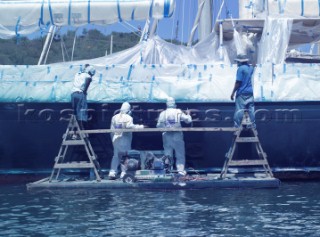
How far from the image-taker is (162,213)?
10.9 metres

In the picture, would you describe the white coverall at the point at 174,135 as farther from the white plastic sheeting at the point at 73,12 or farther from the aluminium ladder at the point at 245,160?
the white plastic sheeting at the point at 73,12

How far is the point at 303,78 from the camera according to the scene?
15250 mm

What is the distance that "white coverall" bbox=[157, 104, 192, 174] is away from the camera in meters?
14.0

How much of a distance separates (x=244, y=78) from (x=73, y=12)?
4063 millimetres

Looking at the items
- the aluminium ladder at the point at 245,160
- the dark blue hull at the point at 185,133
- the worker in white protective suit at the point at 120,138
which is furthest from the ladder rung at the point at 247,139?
the worker in white protective suit at the point at 120,138

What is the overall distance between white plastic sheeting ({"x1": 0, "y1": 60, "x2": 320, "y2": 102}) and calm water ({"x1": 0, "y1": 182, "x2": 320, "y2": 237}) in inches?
82.2

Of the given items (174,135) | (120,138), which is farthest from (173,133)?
(120,138)

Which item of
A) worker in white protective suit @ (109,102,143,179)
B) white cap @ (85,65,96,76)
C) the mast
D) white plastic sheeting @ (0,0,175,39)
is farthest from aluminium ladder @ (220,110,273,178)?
the mast

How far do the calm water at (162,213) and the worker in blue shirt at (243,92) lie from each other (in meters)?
1.59

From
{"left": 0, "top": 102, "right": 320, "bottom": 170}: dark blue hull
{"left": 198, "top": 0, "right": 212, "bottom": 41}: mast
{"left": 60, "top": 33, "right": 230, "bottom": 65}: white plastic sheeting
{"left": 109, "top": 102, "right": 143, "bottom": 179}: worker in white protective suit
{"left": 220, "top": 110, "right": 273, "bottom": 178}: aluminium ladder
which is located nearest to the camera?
{"left": 220, "top": 110, "right": 273, "bottom": 178}: aluminium ladder

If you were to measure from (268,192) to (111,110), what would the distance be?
11.9 feet

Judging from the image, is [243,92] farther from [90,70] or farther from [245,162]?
[90,70]

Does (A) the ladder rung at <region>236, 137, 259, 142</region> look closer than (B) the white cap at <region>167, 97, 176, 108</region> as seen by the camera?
Yes

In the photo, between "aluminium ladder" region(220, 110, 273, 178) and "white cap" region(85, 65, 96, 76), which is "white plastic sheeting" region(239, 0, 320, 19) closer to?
"aluminium ladder" region(220, 110, 273, 178)
